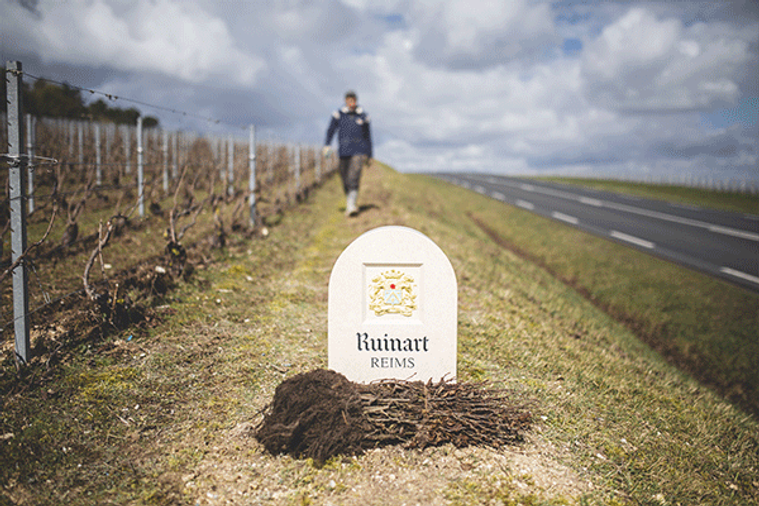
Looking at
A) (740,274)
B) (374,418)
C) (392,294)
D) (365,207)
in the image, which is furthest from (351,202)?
(740,274)

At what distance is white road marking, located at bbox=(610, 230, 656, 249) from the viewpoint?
13.2 m

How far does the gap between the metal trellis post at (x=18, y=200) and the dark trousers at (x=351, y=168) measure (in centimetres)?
651

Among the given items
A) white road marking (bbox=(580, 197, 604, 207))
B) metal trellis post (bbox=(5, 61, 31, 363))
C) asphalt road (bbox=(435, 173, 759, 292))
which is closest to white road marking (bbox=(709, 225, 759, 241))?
asphalt road (bbox=(435, 173, 759, 292))

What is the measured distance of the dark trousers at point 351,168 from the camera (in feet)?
31.0

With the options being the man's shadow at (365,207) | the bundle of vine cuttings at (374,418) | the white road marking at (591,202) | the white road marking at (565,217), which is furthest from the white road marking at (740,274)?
the white road marking at (591,202)

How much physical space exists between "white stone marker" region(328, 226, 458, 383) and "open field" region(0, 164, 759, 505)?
0.60 m

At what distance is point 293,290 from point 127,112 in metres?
45.3

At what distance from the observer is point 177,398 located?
3.28 meters

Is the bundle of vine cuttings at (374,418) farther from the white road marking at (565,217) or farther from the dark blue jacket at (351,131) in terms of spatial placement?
the white road marking at (565,217)

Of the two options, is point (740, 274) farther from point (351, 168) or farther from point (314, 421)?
point (314, 421)

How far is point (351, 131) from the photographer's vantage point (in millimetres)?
9258

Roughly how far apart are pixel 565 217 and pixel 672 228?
3.46 m

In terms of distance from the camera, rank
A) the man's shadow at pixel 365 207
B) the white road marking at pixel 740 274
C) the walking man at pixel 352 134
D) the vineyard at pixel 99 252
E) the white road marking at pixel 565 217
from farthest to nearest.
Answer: the white road marking at pixel 565 217 → the man's shadow at pixel 365 207 → the white road marking at pixel 740 274 → the walking man at pixel 352 134 → the vineyard at pixel 99 252

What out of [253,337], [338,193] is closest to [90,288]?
[253,337]
